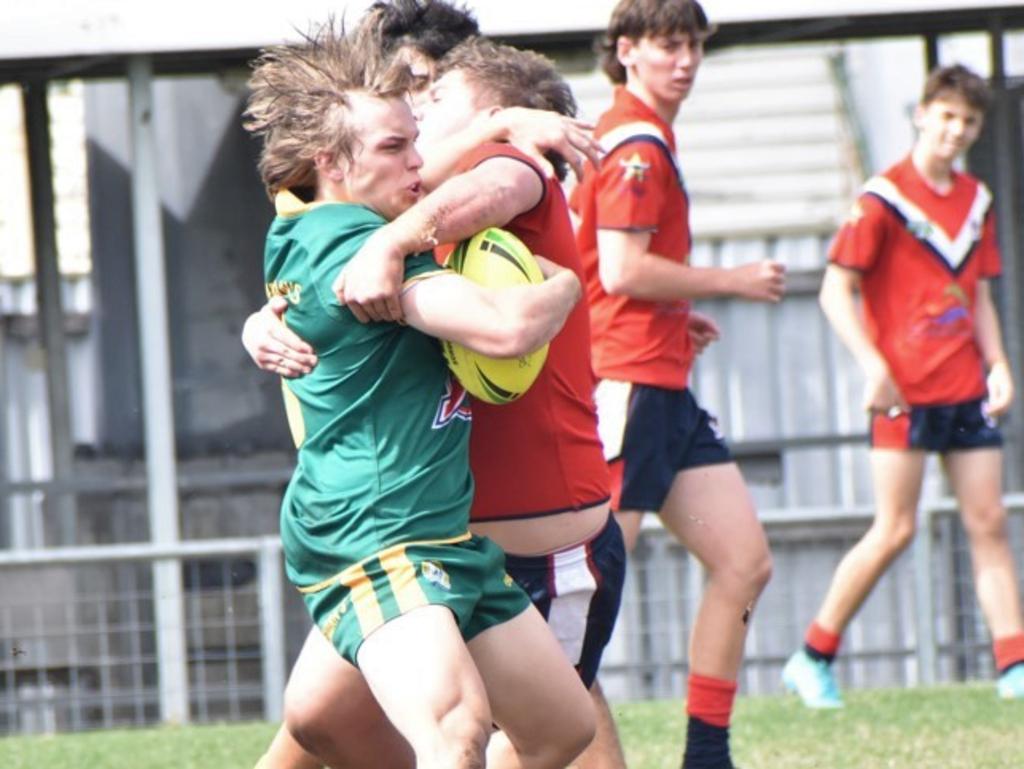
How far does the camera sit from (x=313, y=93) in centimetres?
370

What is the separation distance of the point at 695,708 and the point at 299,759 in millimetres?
1647

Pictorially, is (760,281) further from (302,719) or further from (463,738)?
(463,738)

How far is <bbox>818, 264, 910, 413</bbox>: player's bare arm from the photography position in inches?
295

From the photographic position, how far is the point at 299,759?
409 centimetres

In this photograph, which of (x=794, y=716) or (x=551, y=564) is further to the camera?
(x=794, y=716)

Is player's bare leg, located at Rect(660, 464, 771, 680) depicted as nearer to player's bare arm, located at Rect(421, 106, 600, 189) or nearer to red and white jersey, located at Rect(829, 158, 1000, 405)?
player's bare arm, located at Rect(421, 106, 600, 189)

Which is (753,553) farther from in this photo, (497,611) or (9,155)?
(9,155)

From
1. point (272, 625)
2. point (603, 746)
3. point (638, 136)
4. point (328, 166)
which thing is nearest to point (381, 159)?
point (328, 166)

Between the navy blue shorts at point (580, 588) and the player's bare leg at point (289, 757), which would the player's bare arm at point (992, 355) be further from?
the player's bare leg at point (289, 757)

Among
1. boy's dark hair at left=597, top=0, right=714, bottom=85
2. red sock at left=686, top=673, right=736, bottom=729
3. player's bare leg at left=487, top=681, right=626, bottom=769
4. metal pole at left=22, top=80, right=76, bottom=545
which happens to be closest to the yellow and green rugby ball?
player's bare leg at left=487, top=681, right=626, bottom=769

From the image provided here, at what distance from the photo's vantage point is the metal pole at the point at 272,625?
8492 mm

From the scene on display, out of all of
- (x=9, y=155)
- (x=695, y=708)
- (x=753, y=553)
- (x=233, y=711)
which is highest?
(x=9, y=155)

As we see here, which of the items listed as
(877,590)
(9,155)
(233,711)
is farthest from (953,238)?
(9,155)

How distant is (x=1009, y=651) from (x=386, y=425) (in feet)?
14.8
